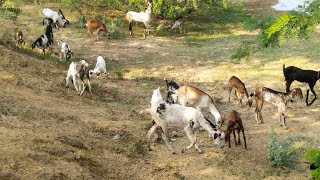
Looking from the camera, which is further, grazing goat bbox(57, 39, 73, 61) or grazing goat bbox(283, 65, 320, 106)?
grazing goat bbox(57, 39, 73, 61)

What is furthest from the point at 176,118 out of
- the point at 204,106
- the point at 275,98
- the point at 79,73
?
the point at 79,73

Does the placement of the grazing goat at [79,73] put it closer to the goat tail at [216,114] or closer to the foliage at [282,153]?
the goat tail at [216,114]

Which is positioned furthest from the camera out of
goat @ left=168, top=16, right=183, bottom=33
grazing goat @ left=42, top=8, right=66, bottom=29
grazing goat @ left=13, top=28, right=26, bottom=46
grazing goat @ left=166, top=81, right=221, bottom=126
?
goat @ left=168, top=16, right=183, bottom=33

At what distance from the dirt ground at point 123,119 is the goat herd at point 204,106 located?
16.3 inches

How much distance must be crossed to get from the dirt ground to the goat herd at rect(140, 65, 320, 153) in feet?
Answer: 1.36

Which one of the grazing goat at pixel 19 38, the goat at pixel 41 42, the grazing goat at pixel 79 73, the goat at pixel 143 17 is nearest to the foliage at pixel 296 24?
the grazing goat at pixel 79 73

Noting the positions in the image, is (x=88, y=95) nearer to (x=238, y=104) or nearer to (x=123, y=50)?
(x=238, y=104)

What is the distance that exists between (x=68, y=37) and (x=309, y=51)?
41.4 feet

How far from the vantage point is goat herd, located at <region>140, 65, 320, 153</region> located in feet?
32.2

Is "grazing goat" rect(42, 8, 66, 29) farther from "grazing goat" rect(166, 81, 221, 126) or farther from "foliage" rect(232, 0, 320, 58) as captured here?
"foliage" rect(232, 0, 320, 58)

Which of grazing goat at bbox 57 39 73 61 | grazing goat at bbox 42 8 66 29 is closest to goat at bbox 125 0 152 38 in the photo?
grazing goat at bbox 42 8 66 29

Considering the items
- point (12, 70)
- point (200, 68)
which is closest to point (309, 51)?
point (200, 68)

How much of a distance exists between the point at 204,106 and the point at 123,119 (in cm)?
244

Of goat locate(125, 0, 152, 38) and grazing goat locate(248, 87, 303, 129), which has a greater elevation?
goat locate(125, 0, 152, 38)
